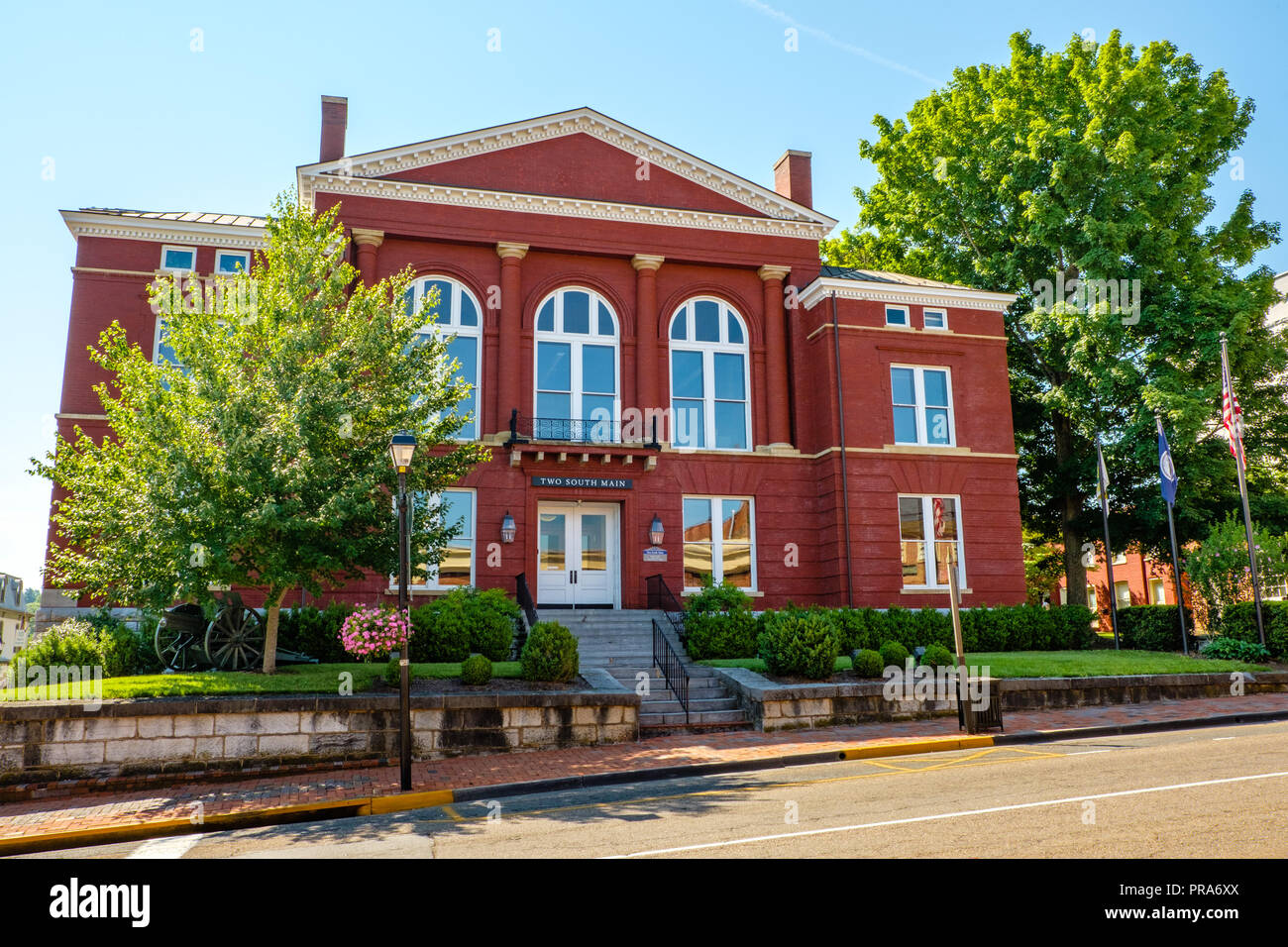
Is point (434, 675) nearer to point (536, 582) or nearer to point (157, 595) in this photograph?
point (157, 595)

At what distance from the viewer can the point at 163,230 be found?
2505 centimetres

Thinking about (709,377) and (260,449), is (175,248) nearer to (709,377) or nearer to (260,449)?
(260,449)

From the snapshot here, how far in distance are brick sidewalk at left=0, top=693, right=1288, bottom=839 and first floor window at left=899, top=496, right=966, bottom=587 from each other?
791 centimetres

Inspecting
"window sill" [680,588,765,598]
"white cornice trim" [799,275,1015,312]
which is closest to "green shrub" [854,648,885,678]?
"window sill" [680,588,765,598]

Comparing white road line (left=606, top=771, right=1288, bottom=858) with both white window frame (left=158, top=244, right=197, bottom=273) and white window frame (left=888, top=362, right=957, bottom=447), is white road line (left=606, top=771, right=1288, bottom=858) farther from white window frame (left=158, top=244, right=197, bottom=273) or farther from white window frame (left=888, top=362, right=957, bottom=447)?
white window frame (left=158, top=244, right=197, bottom=273)

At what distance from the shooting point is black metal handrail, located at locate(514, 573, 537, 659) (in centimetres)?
1934

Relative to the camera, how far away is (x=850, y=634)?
2042 centimetres

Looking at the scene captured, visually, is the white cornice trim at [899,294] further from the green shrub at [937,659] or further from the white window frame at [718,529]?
the green shrub at [937,659]

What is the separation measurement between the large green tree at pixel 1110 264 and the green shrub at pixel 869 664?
49.0 feet

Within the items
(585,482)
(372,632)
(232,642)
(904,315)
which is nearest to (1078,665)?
(904,315)

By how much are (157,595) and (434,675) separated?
435cm

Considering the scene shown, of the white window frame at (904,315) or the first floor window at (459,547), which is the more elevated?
the white window frame at (904,315)

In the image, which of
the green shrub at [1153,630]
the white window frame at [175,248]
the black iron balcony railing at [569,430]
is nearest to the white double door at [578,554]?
the black iron balcony railing at [569,430]

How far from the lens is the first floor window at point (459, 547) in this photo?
22.5 metres
